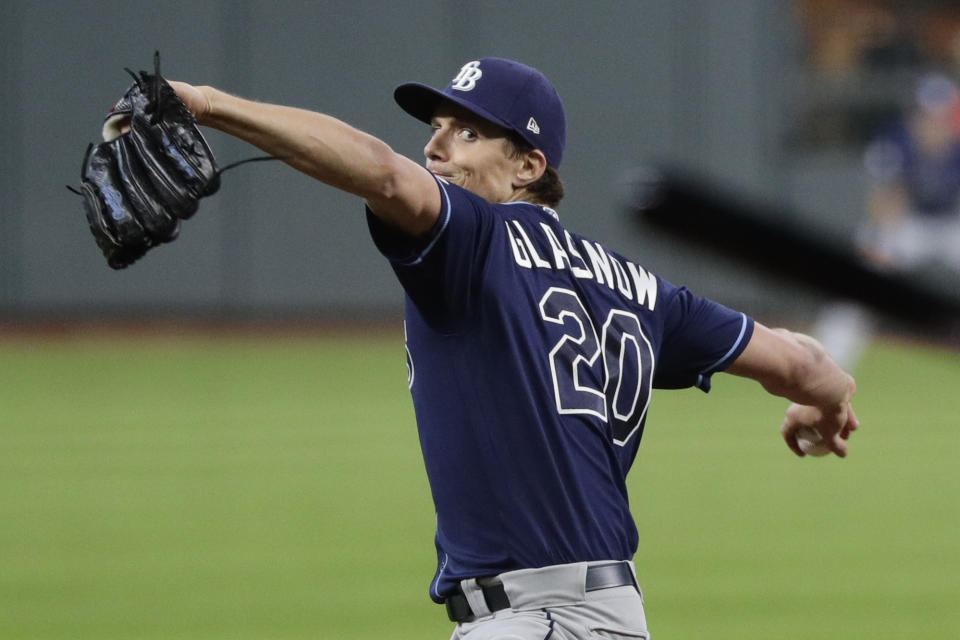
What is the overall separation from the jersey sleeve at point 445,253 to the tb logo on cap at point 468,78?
1.52ft

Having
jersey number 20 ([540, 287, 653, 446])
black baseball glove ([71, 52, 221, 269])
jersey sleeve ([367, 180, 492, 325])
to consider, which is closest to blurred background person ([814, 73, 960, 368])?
jersey number 20 ([540, 287, 653, 446])

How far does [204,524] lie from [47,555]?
1.03 meters

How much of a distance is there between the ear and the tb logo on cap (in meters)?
0.23

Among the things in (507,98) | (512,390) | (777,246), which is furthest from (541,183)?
(777,246)

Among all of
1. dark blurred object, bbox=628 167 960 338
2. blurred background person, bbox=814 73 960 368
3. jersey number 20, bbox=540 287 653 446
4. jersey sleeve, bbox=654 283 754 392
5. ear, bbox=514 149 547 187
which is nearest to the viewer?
dark blurred object, bbox=628 167 960 338

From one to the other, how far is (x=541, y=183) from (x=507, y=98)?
0.82ft

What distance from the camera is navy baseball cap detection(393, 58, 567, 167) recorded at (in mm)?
3652

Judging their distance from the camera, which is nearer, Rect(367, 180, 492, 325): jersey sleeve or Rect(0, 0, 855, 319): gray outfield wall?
Rect(367, 180, 492, 325): jersey sleeve

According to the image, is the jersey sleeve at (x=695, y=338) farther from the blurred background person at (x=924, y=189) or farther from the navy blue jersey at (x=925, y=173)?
the navy blue jersey at (x=925, y=173)

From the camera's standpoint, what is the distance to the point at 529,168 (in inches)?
148

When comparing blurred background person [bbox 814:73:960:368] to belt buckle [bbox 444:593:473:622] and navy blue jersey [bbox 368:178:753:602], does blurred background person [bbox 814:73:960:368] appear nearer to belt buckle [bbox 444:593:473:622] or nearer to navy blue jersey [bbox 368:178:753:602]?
navy blue jersey [bbox 368:178:753:602]

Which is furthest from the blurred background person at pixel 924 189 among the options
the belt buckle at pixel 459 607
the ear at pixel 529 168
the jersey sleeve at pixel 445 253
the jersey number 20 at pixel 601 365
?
the jersey sleeve at pixel 445 253

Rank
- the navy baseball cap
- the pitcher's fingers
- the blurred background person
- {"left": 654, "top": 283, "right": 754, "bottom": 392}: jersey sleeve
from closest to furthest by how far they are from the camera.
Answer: the navy baseball cap, {"left": 654, "top": 283, "right": 754, "bottom": 392}: jersey sleeve, the pitcher's fingers, the blurred background person

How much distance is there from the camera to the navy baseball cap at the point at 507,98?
144 inches
